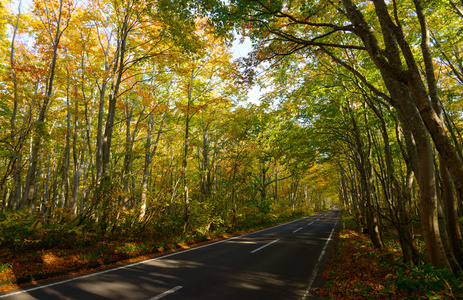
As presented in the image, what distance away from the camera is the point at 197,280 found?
5562 mm

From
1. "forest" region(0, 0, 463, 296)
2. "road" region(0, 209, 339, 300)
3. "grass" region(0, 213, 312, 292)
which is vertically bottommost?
"road" region(0, 209, 339, 300)

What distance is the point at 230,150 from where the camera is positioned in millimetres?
17297

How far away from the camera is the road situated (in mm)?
4621

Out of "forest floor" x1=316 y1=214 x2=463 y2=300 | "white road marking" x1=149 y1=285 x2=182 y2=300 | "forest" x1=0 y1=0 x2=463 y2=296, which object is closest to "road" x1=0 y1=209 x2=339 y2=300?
"white road marking" x1=149 y1=285 x2=182 y2=300

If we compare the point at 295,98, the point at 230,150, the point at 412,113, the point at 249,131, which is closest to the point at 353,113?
the point at 295,98

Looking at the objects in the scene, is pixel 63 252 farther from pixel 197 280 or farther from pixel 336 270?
pixel 336 270

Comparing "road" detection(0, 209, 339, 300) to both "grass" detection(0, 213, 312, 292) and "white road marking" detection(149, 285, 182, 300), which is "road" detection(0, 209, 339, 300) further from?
"grass" detection(0, 213, 312, 292)

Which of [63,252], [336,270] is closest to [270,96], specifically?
[336,270]

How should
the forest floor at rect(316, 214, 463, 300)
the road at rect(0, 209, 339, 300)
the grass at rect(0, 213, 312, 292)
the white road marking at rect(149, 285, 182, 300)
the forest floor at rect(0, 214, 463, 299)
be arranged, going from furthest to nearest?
1. the grass at rect(0, 213, 312, 292)
2. the road at rect(0, 209, 339, 300)
3. the white road marking at rect(149, 285, 182, 300)
4. the forest floor at rect(0, 214, 463, 299)
5. the forest floor at rect(316, 214, 463, 300)

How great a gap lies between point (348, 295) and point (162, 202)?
8611mm

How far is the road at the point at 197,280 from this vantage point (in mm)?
4621

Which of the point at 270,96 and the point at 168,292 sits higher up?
the point at 270,96

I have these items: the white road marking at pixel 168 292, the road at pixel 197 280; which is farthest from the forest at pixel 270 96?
the white road marking at pixel 168 292

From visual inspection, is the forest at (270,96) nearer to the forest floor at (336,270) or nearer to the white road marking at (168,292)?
the forest floor at (336,270)
